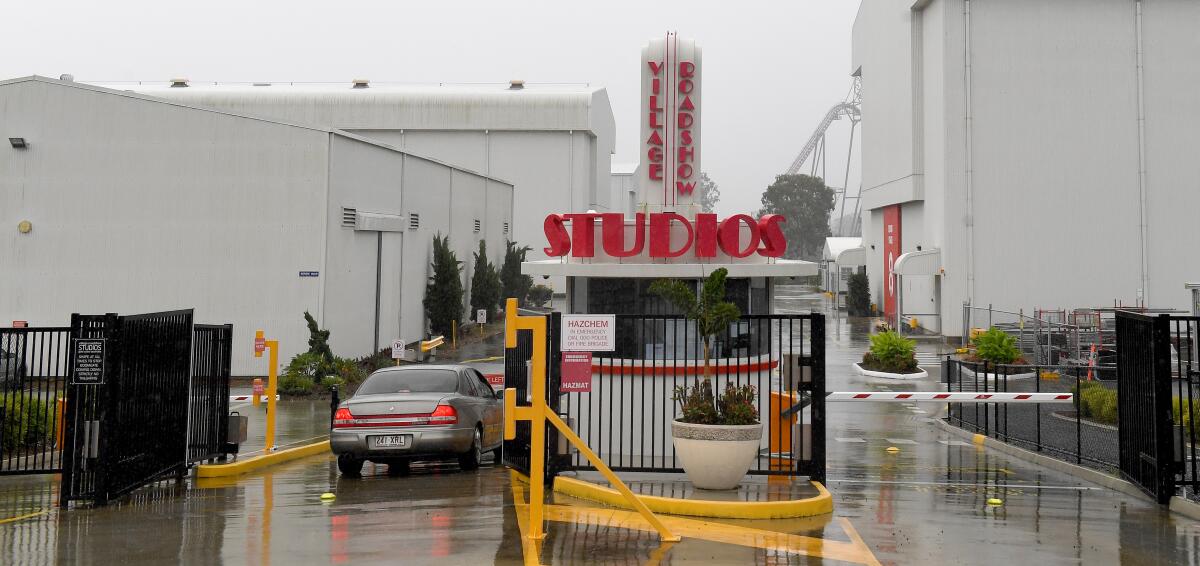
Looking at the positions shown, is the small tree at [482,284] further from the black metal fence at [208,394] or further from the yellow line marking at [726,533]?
the yellow line marking at [726,533]

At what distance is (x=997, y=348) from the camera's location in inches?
1067

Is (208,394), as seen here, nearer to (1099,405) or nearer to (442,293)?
(1099,405)

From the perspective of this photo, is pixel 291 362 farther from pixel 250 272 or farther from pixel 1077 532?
pixel 1077 532

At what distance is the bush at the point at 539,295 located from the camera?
57200mm

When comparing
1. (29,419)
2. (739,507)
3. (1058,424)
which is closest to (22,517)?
(29,419)

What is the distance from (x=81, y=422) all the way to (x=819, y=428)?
24.8 ft

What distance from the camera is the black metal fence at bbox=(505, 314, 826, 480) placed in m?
10.9

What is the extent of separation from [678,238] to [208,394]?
6.91 meters

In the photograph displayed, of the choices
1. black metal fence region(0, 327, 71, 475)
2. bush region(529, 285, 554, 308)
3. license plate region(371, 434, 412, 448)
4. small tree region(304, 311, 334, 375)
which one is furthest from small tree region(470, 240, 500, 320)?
license plate region(371, 434, 412, 448)

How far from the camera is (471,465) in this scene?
44.7 feet

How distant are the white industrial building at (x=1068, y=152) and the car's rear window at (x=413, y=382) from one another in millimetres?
33215

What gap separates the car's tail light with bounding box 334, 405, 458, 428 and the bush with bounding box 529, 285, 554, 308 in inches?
1723

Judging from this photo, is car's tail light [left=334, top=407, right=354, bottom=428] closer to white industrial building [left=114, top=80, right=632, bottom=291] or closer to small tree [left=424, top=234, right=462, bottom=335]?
small tree [left=424, top=234, right=462, bottom=335]

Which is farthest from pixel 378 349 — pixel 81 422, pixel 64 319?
pixel 81 422
